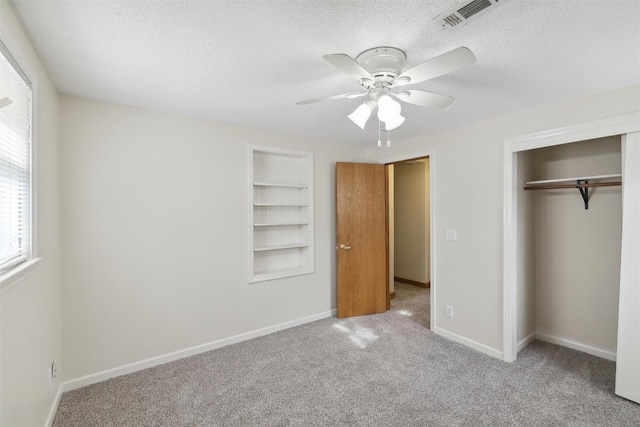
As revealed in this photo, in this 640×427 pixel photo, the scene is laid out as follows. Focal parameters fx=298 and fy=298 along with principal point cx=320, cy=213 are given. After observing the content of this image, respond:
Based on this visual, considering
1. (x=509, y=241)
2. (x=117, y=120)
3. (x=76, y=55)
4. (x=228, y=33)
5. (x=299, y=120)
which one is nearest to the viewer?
(x=228, y=33)

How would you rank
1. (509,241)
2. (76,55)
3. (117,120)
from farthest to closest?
(509,241), (117,120), (76,55)

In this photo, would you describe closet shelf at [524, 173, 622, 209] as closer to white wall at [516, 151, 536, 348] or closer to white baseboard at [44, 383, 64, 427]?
white wall at [516, 151, 536, 348]

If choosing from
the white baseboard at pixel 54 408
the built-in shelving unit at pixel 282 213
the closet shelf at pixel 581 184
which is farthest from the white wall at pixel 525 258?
the white baseboard at pixel 54 408

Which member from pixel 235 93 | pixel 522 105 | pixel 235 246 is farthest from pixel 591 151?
pixel 235 246

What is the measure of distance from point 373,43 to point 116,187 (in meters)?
2.32

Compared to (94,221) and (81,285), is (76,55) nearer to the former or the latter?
(94,221)

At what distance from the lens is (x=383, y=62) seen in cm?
166

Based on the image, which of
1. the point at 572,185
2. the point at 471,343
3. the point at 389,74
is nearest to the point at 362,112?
the point at 389,74

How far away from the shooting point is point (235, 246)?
10.4ft

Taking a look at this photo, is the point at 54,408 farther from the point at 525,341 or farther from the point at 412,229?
the point at 412,229

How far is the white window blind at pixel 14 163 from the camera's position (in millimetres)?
1339

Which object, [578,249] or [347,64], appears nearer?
[347,64]

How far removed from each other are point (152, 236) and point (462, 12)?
277 cm

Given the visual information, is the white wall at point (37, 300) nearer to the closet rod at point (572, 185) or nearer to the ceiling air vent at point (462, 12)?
the ceiling air vent at point (462, 12)
